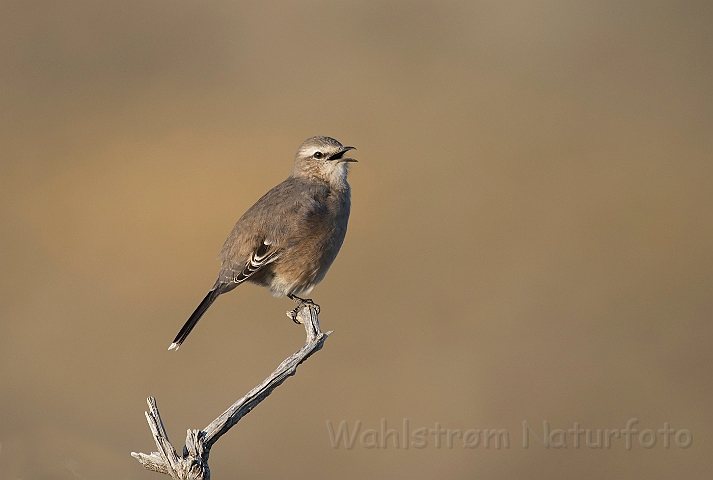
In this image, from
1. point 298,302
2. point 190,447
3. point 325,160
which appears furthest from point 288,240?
point 190,447

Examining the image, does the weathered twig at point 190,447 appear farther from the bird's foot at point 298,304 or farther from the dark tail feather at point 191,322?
the bird's foot at point 298,304

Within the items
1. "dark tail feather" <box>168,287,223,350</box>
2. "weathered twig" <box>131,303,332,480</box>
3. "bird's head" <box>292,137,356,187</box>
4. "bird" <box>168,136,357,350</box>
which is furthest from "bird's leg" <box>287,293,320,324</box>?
"weathered twig" <box>131,303,332,480</box>

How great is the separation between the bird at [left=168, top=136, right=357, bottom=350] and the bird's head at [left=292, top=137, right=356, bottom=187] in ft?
0.14

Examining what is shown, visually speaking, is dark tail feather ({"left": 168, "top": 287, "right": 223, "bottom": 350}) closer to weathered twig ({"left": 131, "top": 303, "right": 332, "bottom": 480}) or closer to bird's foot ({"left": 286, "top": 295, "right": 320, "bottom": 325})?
bird's foot ({"left": 286, "top": 295, "right": 320, "bottom": 325})

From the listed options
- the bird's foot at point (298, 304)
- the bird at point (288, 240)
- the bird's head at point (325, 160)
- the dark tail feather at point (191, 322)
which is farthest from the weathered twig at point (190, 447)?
the bird's head at point (325, 160)

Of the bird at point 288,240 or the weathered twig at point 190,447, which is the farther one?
the bird at point 288,240

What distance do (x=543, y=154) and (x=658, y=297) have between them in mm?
3985

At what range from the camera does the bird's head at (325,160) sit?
6.43m

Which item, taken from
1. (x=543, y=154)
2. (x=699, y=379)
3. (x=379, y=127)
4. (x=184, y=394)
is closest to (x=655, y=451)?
(x=699, y=379)

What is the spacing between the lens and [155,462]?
3.04 m

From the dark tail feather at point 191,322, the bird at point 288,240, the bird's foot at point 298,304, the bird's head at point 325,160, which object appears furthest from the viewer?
the bird's head at point 325,160

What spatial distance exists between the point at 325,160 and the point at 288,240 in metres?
0.98

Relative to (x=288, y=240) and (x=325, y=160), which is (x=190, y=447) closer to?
(x=288, y=240)

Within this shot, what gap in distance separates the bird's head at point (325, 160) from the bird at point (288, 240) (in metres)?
0.04
